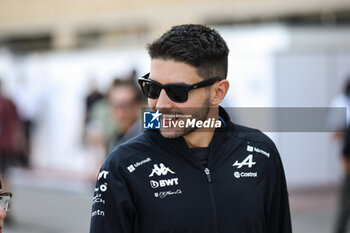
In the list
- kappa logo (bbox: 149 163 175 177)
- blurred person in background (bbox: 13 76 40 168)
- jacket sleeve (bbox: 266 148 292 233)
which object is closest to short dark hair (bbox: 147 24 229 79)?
kappa logo (bbox: 149 163 175 177)

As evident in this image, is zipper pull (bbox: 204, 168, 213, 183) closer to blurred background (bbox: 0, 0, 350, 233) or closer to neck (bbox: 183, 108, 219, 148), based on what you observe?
neck (bbox: 183, 108, 219, 148)

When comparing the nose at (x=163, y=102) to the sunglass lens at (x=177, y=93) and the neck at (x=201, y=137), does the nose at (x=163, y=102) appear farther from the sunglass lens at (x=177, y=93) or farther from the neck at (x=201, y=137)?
the neck at (x=201, y=137)

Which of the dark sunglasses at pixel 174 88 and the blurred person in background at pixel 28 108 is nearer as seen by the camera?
the dark sunglasses at pixel 174 88

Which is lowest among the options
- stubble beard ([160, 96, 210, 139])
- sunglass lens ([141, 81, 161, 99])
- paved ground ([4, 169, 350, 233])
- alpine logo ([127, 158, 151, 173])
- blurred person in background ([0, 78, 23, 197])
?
paved ground ([4, 169, 350, 233])

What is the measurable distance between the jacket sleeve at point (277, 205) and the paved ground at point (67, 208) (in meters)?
5.48

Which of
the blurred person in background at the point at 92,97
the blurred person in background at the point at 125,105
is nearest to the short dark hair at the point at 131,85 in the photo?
the blurred person in background at the point at 125,105

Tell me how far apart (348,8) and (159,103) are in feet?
38.5

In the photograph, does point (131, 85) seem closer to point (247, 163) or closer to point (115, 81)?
point (115, 81)

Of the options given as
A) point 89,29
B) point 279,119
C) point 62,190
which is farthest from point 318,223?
point 89,29

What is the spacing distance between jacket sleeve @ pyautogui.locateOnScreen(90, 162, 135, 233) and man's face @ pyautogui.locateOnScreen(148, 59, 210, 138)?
294mm

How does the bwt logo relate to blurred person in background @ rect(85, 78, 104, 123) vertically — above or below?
above

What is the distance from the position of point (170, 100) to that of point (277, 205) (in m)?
0.72

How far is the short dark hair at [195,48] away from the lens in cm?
240

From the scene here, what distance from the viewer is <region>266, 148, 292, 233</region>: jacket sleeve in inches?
103
